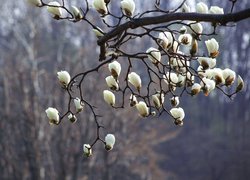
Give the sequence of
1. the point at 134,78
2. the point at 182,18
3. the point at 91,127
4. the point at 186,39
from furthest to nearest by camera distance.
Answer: the point at 91,127, the point at 134,78, the point at 186,39, the point at 182,18

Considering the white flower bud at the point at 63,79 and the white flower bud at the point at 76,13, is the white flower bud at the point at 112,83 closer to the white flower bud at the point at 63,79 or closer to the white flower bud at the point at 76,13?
the white flower bud at the point at 63,79

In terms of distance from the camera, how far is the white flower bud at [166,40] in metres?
1.99

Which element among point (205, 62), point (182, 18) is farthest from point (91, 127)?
point (182, 18)

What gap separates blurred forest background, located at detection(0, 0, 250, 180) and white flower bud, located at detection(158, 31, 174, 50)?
6320mm

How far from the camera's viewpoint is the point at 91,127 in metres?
9.12

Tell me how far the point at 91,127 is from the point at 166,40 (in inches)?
285

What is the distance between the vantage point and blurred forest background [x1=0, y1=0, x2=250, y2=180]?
27.9ft

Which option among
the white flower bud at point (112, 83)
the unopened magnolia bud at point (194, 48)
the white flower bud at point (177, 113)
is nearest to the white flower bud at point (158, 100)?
the white flower bud at point (177, 113)

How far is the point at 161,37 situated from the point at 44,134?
6.78 m

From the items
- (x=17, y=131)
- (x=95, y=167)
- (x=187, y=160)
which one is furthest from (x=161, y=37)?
(x=187, y=160)

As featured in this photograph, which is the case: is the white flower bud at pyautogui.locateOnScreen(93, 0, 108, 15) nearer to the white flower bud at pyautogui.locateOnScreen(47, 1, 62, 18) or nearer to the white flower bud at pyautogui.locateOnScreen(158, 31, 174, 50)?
the white flower bud at pyautogui.locateOnScreen(47, 1, 62, 18)

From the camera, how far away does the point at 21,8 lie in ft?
47.4

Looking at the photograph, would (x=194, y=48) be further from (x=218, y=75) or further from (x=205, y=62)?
(x=218, y=75)

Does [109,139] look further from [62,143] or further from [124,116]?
[124,116]
